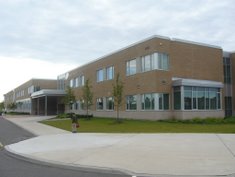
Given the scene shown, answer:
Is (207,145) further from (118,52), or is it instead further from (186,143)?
(118,52)

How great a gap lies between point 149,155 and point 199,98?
2484cm

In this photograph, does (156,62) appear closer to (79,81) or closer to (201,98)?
(201,98)

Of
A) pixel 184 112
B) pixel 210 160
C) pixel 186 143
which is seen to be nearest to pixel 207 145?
pixel 186 143

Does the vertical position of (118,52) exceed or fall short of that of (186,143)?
it exceeds it

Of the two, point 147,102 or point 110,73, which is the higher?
point 110,73

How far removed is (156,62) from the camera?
35.8m

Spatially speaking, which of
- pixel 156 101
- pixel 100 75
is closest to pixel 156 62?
pixel 156 101

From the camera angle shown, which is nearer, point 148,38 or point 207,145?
point 207,145

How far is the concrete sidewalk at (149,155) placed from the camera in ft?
33.9

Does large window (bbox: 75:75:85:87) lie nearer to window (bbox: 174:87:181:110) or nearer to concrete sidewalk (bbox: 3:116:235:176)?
window (bbox: 174:87:181:110)

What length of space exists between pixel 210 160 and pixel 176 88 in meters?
24.9

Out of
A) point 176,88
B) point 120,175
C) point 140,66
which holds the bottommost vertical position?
point 120,175

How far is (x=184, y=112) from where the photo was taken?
1379 inches

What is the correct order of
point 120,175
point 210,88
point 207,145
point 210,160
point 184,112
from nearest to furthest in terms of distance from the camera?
point 120,175, point 210,160, point 207,145, point 184,112, point 210,88
